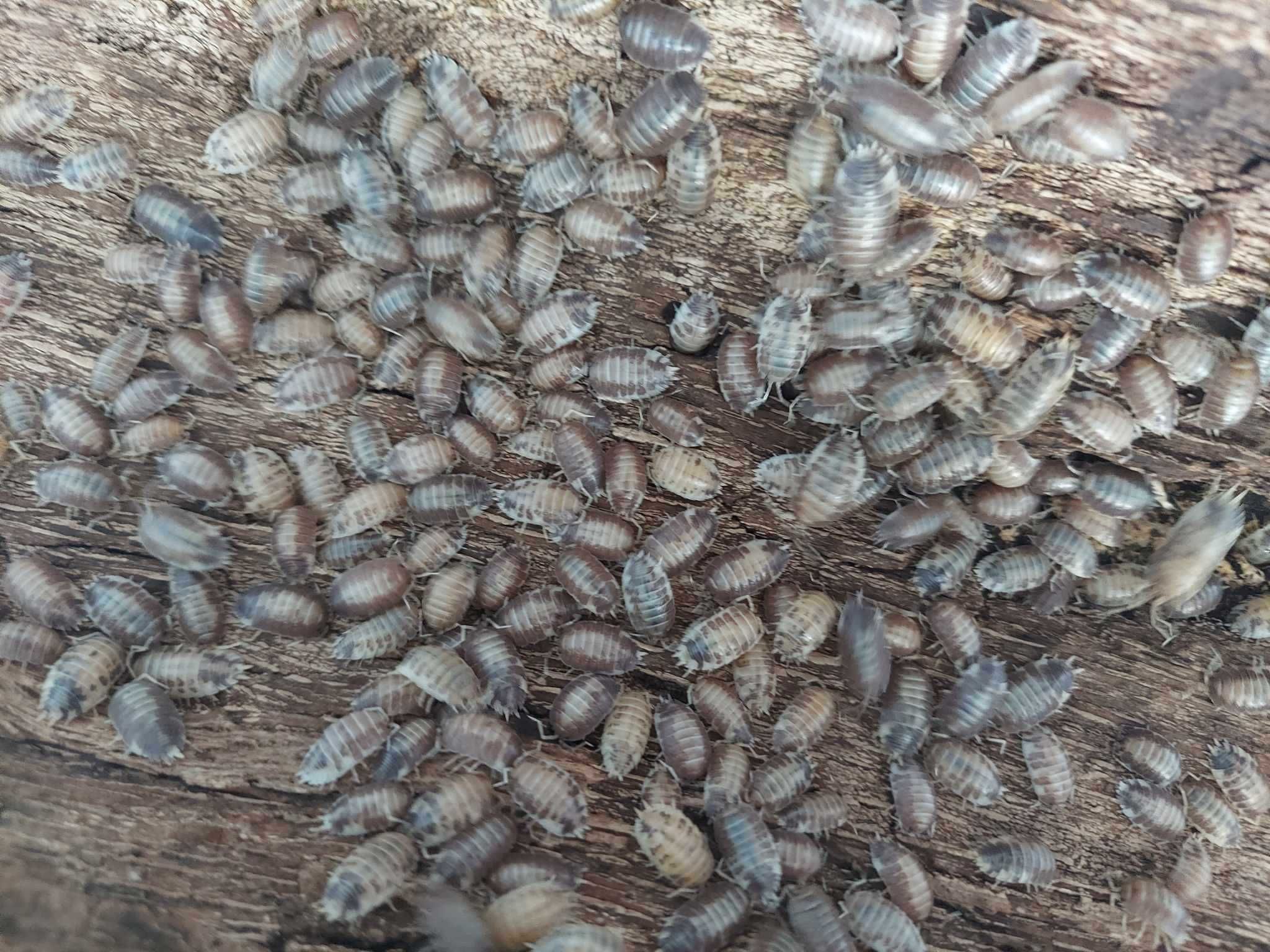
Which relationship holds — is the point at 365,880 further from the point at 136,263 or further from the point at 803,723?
the point at 136,263

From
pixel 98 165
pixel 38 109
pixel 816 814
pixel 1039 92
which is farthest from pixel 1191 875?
pixel 38 109

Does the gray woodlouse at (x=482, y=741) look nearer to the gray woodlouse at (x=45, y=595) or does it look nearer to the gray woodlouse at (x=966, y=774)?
the gray woodlouse at (x=45, y=595)

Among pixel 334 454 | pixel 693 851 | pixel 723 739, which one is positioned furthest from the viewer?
pixel 334 454

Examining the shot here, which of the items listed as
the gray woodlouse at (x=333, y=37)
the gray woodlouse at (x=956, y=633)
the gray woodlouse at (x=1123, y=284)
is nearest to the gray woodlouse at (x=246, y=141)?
the gray woodlouse at (x=333, y=37)

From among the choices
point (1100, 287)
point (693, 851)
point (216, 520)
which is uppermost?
point (1100, 287)

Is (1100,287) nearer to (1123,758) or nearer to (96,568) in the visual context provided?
(1123,758)

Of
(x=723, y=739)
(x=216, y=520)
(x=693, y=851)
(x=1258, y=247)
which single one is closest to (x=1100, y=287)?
(x=1258, y=247)
